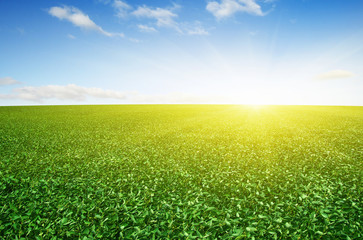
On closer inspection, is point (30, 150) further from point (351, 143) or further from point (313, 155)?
point (351, 143)

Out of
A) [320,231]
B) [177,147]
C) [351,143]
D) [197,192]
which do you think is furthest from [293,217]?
[351,143]

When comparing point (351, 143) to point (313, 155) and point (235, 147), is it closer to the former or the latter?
point (313, 155)

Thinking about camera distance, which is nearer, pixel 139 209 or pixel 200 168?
pixel 139 209

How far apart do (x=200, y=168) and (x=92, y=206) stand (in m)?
7.59

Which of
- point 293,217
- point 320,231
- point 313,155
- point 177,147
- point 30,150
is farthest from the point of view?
point 177,147

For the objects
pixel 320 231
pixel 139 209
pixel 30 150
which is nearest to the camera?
pixel 320 231

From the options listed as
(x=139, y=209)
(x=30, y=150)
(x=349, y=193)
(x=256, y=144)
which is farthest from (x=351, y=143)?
(x=30, y=150)

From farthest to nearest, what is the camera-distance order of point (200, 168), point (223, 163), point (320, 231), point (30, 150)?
point (30, 150)
point (223, 163)
point (200, 168)
point (320, 231)

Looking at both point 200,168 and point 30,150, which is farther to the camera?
point 30,150

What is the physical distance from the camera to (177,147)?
2016 cm

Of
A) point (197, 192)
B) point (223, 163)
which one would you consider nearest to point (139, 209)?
point (197, 192)

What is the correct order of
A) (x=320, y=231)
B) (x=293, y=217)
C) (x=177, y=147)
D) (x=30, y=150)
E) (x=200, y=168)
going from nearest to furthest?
1. (x=320, y=231)
2. (x=293, y=217)
3. (x=200, y=168)
4. (x=30, y=150)
5. (x=177, y=147)

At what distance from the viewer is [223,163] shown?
1512cm

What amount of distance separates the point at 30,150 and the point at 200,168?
1679cm
